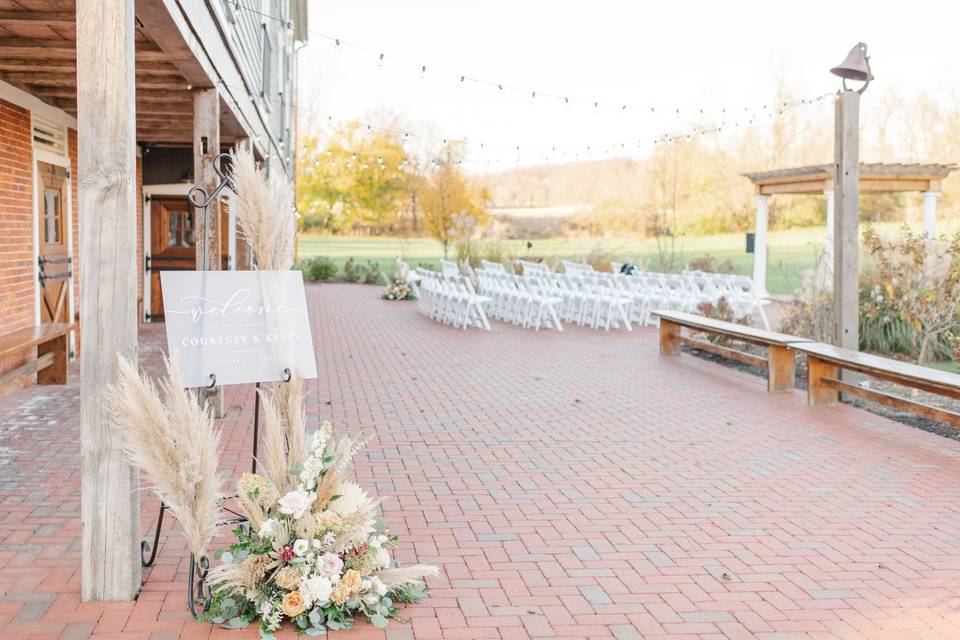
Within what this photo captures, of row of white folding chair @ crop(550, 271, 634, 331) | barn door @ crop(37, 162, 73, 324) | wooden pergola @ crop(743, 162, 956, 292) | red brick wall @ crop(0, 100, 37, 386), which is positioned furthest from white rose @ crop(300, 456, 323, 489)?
wooden pergola @ crop(743, 162, 956, 292)

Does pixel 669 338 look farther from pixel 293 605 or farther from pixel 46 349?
pixel 293 605

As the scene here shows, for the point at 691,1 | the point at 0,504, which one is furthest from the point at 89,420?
the point at 691,1

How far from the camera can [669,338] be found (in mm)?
12711

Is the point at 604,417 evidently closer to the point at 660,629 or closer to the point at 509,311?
the point at 660,629

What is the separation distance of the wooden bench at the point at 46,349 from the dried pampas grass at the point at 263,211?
4928mm

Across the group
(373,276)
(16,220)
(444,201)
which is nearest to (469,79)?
(16,220)

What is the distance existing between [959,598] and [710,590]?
109 cm

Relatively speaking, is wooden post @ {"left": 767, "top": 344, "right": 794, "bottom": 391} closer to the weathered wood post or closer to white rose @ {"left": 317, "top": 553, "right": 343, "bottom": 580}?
the weathered wood post

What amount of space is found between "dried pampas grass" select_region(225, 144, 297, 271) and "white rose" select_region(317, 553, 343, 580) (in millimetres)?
1267

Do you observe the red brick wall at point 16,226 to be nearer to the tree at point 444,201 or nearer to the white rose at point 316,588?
the white rose at point 316,588

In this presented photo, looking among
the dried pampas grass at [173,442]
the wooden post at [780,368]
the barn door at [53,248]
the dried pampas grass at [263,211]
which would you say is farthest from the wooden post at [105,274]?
the wooden post at [780,368]

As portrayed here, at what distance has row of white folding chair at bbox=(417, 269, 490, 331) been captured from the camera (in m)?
15.8

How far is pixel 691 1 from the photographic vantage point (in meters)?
31.1

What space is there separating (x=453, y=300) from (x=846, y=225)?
8.34m
